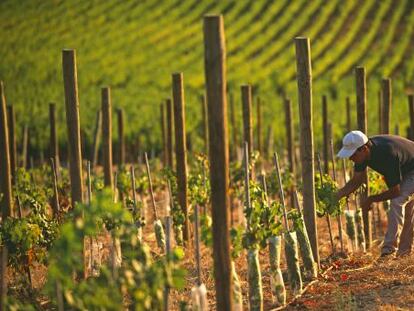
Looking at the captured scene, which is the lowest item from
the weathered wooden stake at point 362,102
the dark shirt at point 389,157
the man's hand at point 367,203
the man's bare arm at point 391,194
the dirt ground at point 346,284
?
the dirt ground at point 346,284

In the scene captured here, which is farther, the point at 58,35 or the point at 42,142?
the point at 58,35

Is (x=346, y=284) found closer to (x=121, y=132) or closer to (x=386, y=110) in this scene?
(x=386, y=110)

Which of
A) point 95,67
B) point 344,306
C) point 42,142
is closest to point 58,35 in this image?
point 95,67

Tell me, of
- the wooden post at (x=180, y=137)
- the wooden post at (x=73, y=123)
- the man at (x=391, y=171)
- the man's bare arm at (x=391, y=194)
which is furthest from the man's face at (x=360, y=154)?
the wooden post at (x=73, y=123)

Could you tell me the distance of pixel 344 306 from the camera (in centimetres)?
901

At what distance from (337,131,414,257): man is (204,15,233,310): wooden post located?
2.84 metres

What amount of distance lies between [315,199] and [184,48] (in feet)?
104

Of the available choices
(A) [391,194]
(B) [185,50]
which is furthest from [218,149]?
(B) [185,50]

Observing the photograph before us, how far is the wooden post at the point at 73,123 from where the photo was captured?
979 cm

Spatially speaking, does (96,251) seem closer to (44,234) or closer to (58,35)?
(44,234)

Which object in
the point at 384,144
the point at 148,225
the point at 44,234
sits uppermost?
the point at 384,144

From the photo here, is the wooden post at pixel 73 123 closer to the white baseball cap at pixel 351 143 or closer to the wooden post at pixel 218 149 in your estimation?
the wooden post at pixel 218 149

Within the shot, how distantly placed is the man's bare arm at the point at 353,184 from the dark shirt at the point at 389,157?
6 centimetres

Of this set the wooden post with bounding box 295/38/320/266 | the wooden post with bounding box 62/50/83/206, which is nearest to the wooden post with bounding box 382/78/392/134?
the wooden post with bounding box 295/38/320/266
